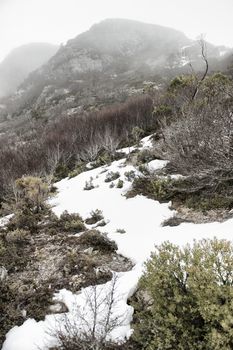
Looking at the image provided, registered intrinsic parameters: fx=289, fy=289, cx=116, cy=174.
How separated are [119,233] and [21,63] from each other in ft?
327

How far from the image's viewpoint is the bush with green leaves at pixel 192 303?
2.81 metres

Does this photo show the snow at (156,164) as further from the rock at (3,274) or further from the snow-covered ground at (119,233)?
the rock at (3,274)

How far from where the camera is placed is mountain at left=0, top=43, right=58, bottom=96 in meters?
81.2

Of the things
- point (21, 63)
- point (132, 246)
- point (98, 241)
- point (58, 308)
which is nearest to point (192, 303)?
point (58, 308)

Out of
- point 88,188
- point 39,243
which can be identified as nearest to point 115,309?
point 39,243

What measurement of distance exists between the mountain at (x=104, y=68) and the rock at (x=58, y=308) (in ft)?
89.6

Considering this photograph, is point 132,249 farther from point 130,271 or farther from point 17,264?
point 17,264

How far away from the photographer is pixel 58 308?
4.61 metres

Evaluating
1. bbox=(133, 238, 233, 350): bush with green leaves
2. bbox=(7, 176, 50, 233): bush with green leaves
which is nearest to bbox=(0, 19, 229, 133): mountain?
bbox=(7, 176, 50, 233): bush with green leaves

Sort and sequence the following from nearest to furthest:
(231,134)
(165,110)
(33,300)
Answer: (33,300)
(231,134)
(165,110)

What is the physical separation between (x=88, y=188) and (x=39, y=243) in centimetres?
373

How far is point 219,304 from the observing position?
2891mm

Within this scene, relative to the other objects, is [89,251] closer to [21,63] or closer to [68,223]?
Answer: [68,223]

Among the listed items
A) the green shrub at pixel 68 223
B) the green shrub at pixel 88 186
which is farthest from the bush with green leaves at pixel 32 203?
the green shrub at pixel 88 186
